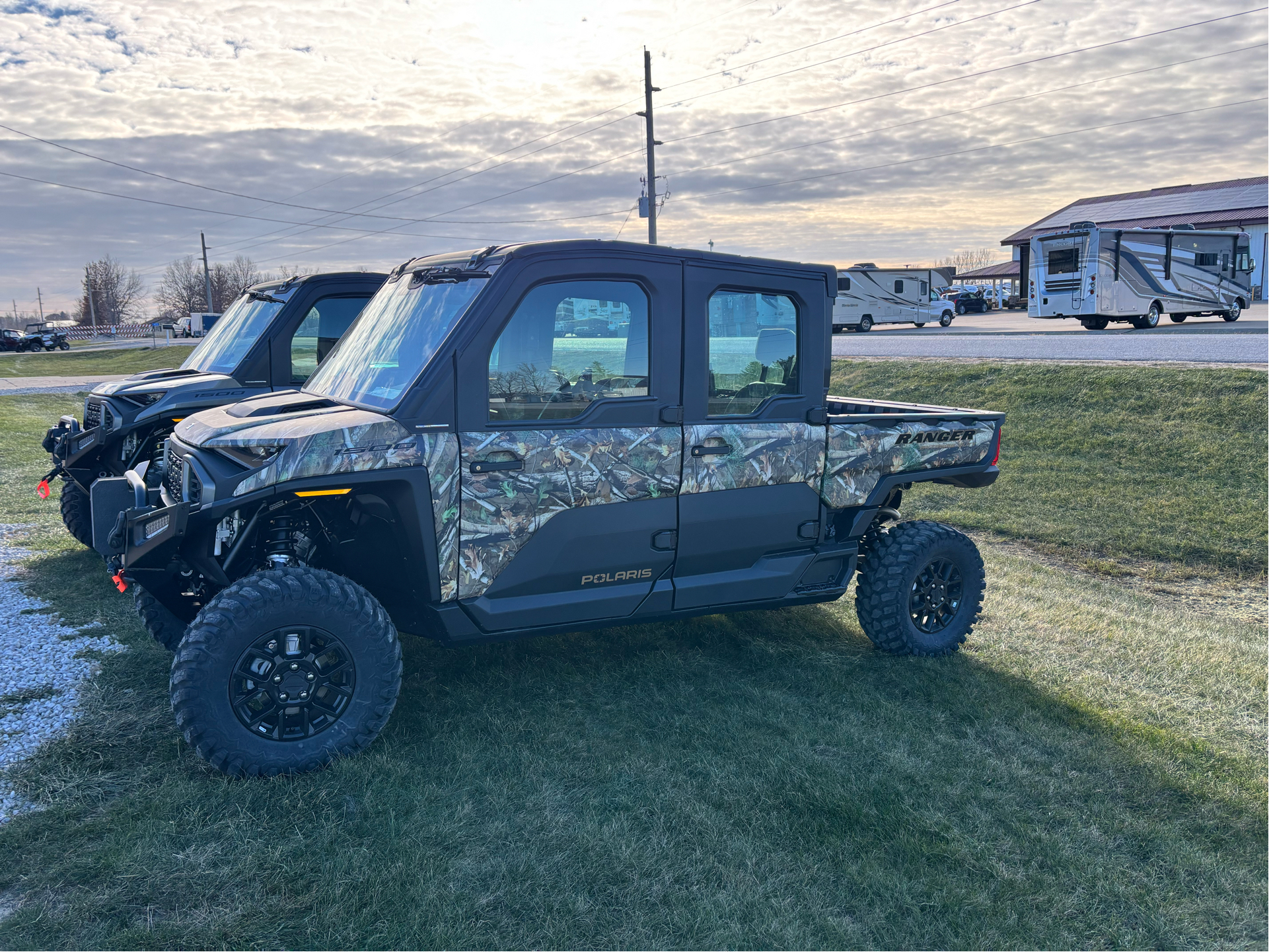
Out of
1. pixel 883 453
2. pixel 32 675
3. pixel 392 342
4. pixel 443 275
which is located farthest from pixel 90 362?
pixel 883 453

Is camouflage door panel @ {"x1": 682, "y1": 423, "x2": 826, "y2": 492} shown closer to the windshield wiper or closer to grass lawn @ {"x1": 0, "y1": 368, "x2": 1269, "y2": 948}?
grass lawn @ {"x1": 0, "y1": 368, "x2": 1269, "y2": 948}

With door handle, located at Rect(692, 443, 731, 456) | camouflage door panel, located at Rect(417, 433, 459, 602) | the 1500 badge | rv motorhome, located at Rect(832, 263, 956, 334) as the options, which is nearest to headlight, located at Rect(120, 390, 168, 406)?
camouflage door panel, located at Rect(417, 433, 459, 602)

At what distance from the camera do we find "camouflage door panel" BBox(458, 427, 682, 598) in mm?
4195

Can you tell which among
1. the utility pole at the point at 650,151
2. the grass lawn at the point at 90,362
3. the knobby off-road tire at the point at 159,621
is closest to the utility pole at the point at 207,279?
the grass lawn at the point at 90,362

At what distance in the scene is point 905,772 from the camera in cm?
411

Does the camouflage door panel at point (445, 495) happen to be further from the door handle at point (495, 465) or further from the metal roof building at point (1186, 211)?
the metal roof building at point (1186, 211)

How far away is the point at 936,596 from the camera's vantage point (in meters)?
5.77

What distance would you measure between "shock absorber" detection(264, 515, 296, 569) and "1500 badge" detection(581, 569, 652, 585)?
→ 137cm

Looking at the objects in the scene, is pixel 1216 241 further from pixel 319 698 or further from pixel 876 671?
pixel 319 698

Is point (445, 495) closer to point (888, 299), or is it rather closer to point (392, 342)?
point (392, 342)

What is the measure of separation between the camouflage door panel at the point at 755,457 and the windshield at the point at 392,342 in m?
1.29

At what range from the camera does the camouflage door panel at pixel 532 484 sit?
4195 millimetres

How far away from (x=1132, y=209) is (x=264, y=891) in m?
63.1

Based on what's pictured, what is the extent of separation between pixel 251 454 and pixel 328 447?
0.37 meters
